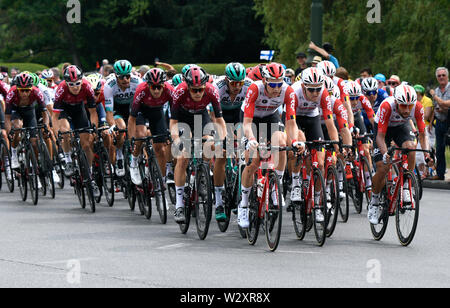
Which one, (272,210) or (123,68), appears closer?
(272,210)

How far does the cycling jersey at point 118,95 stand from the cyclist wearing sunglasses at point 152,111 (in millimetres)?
774

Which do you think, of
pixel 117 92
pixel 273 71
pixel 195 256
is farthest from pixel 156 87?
pixel 195 256

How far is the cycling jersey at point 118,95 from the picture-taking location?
14359mm

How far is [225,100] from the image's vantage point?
42.9ft

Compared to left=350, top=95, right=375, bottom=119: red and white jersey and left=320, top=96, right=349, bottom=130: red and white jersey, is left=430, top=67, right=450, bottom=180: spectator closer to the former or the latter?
left=350, top=95, right=375, bottom=119: red and white jersey

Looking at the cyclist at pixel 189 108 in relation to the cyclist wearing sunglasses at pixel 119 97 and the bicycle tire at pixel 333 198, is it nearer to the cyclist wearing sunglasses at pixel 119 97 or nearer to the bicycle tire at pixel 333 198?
the bicycle tire at pixel 333 198

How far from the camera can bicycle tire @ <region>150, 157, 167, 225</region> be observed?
1235cm

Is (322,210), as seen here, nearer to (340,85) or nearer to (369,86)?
(340,85)

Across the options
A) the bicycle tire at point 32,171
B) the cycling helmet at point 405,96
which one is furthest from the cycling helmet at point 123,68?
the cycling helmet at point 405,96

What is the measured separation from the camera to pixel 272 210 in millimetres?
10281

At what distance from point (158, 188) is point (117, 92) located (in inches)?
101
